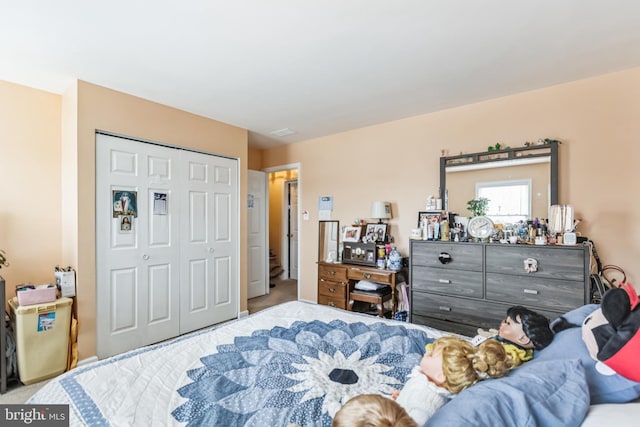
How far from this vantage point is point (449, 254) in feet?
9.28

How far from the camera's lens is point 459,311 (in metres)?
2.77

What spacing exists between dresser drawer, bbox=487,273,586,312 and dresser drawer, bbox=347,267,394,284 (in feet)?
3.41

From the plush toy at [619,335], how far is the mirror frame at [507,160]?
2.10m

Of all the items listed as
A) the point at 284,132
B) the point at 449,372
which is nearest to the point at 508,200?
the point at 449,372

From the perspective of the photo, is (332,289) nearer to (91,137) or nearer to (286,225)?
(286,225)

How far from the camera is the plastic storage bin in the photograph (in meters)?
2.34

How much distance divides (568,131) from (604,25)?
102 cm

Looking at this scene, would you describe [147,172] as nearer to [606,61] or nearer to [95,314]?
[95,314]

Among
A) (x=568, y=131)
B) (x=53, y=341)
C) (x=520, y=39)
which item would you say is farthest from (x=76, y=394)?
(x=568, y=131)

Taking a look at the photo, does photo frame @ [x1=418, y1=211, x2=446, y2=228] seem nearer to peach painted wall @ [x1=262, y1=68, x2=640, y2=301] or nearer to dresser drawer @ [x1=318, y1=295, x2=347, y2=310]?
peach painted wall @ [x1=262, y1=68, x2=640, y2=301]

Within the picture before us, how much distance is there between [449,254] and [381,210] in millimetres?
1030

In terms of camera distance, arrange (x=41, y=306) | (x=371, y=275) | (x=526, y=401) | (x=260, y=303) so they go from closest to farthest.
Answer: (x=526, y=401) < (x=41, y=306) < (x=371, y=275) < (x=260, y=303)

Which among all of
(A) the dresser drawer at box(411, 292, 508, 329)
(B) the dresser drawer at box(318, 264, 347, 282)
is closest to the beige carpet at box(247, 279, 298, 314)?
(B) the dresser drawer at box(318, 264, 347, 282)

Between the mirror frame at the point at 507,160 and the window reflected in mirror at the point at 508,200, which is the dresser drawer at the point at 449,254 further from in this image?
the mirror frame at the point at 507,160
